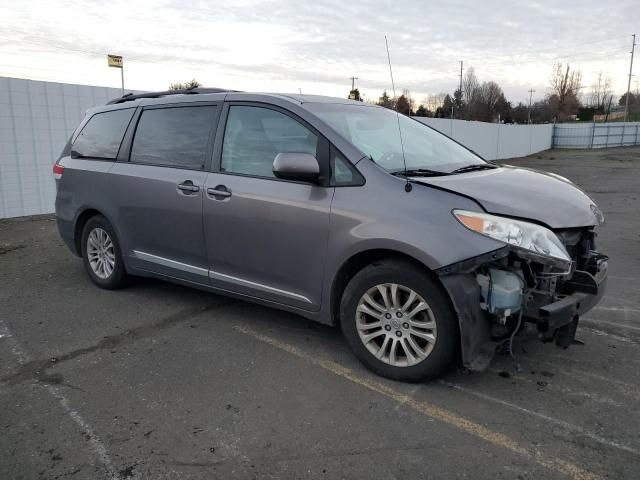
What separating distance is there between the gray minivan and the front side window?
0.01 m

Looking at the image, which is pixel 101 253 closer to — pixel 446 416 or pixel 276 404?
pixel 276 404

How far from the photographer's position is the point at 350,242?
3.46m

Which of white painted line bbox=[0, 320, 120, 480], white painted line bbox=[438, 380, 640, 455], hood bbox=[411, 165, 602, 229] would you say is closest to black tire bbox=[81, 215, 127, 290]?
white painted line bbox=[0, 320, 120, 480]

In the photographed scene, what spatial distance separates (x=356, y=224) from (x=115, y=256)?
9.53 ft

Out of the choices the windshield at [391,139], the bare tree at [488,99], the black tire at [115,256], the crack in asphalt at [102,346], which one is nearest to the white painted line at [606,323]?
the windshield at [391,139]

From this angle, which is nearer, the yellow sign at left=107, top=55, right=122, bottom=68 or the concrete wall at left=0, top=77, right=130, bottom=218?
the concrete wall at left=0, top=77, right=130, bottom=218

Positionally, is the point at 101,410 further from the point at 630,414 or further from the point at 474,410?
the point at 630,414

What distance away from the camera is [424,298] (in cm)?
320

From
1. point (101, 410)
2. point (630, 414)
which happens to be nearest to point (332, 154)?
point (101, 410)

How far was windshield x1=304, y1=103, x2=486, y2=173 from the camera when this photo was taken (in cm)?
378

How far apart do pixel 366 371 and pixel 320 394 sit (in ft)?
1.43

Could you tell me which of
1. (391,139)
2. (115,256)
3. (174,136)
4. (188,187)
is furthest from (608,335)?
(115,256)

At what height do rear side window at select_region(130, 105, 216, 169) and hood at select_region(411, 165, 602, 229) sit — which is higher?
rear side window at select_region(130, 105, 216, 169)

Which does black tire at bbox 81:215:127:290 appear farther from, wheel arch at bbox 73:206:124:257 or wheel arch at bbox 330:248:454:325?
wheel arch at bbox 330:248:454:325
